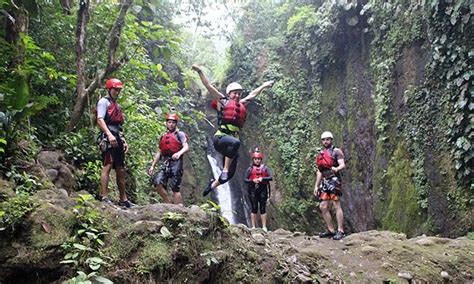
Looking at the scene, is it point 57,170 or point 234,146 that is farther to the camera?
point 234,146

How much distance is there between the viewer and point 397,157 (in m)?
9.98

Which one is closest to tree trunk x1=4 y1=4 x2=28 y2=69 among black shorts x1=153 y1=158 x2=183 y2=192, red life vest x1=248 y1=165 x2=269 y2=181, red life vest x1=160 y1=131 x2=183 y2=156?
red life vest x1=160 y1=131 x2=183 y2=156

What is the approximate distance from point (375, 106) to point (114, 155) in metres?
8.07

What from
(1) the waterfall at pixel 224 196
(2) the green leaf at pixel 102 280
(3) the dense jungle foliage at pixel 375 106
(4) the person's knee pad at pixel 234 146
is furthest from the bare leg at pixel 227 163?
(1) the waterfall at pixel 224 196

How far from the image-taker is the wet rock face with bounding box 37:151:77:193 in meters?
5.61

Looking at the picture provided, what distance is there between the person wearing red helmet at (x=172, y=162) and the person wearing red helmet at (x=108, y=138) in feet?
2.65

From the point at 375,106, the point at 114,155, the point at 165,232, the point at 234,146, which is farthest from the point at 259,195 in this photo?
the point at 375,106

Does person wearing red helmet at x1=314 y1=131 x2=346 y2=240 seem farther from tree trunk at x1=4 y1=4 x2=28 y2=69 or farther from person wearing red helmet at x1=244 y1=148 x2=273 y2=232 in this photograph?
tree trunk at x1=4 y1=4 x2=28 y2=69

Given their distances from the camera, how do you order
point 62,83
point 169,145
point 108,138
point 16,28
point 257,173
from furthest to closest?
1. point 257,173
2. point 62,83
3. point 169,145
4. point 16,28
5. point 108,138

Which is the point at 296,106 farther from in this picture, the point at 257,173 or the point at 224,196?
the point at 257,173

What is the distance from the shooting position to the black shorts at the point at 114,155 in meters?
5.59

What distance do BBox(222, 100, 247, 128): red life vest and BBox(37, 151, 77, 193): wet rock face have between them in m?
2.44

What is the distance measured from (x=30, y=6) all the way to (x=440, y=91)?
26.4 ft

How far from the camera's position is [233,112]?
20.5 ft
